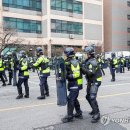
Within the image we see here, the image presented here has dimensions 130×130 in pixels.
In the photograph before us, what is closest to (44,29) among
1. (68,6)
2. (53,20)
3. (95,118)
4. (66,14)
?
(53,20)

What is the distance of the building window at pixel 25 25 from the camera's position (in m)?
→ 48.5

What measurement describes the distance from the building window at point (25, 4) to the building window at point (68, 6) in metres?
2.33

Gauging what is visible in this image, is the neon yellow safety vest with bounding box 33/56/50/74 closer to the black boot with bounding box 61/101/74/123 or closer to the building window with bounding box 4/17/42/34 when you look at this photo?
the black boot with bounding box 61/101/74/123

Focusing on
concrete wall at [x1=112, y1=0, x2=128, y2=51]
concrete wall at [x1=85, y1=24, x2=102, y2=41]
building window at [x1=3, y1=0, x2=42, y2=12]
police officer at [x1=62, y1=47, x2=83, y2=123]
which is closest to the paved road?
police officer at [x1=62, y1=47, x2=83, y2=123]

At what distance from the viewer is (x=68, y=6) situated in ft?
177

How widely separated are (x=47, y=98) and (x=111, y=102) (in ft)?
7.69

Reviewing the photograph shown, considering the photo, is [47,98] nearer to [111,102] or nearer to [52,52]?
[111,102]

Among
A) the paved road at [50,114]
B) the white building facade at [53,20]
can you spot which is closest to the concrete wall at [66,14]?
the white building facade at [53,20]

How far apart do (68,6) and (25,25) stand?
26.6 ft

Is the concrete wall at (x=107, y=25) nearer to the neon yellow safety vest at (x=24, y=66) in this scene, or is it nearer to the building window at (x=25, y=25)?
the building window at (x=25, y=25)

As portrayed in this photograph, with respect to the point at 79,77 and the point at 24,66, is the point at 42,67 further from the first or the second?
the point at 79,77

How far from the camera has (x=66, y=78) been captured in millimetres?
7656

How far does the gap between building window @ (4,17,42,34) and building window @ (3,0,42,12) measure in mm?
1966

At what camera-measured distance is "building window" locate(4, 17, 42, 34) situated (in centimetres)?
4847
